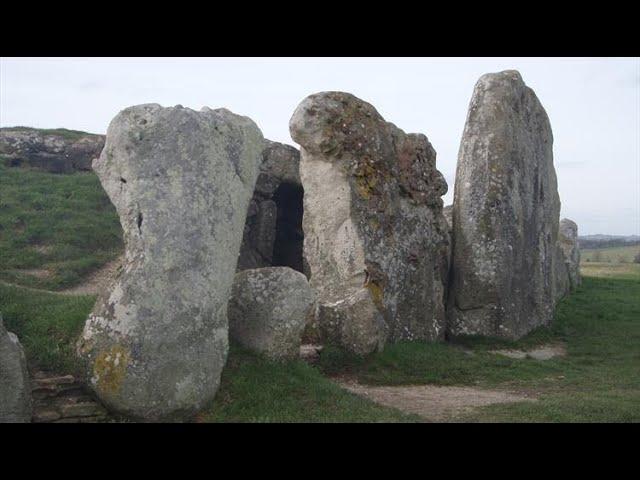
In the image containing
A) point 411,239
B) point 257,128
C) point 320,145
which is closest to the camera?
point 257,128

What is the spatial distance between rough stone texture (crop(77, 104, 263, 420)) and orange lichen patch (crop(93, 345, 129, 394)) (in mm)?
10

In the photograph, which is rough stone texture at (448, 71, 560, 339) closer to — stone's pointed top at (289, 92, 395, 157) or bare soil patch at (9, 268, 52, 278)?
stone's pointed top at (289, 92, 395, 157)

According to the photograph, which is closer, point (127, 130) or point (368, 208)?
point (127, 130)

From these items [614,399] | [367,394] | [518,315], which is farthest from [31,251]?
[614,399]

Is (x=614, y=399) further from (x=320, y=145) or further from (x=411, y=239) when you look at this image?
(x=320, y=145)

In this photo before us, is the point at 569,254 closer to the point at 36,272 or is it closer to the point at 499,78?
→ the point at 499,78

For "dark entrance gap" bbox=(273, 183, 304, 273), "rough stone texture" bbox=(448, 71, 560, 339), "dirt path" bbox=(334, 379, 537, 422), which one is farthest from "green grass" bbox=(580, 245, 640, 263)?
"dirt path" bbox=(334, 379, 537, 422)

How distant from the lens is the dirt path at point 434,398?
33.1 ft

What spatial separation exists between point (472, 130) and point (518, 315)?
4.18m

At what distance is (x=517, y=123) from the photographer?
58.1 feet

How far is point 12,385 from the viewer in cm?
767

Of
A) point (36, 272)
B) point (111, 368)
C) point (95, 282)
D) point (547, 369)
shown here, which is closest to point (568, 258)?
point (547, 369)

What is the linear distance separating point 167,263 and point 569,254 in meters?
21.4

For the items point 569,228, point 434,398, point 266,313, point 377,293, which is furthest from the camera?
point 569,228
